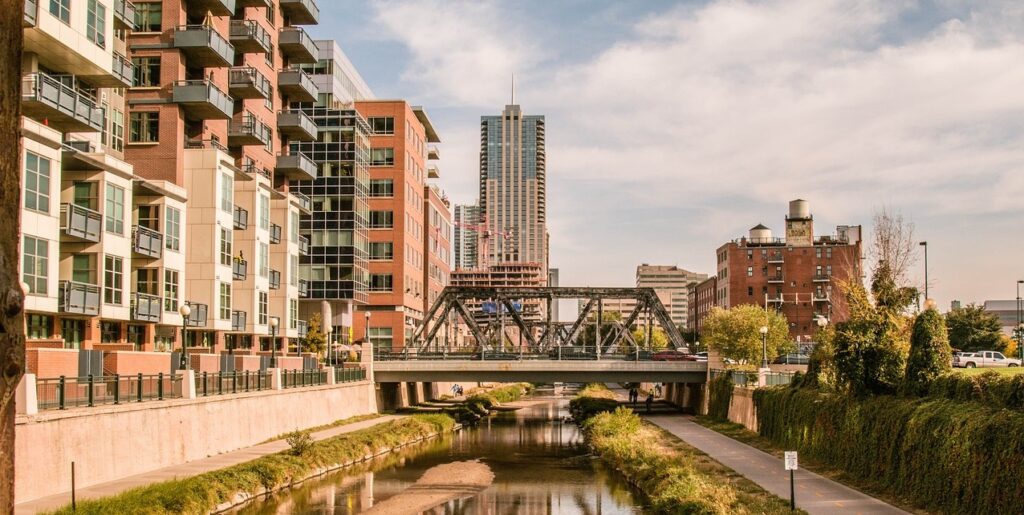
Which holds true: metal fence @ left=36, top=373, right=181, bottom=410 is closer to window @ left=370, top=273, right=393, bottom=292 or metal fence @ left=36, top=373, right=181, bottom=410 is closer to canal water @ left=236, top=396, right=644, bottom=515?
canal water @ left=236, top=396, right=644, bottom=515

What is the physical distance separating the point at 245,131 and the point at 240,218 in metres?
5.79

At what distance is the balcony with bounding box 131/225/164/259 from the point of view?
1762 inches

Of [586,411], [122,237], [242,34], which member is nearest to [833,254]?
[586,411]

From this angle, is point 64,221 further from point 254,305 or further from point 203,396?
point 254,305

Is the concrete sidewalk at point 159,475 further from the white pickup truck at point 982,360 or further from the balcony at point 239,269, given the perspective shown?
the white pickup truck at point 982,360

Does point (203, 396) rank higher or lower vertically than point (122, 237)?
lower

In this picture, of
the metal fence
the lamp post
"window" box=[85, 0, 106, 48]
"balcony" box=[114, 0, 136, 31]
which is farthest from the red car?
"window" box=[85, 0, 106, 48]

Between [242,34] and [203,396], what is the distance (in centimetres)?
2906

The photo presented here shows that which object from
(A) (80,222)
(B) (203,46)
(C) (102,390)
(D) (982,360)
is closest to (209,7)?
(B) (203,46)

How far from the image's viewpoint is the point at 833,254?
14688 centimetres

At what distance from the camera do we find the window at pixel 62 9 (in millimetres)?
35281

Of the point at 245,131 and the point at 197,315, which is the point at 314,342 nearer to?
the point at 245,131

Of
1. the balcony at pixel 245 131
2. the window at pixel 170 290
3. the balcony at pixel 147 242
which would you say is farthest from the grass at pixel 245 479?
the balcony at pixel 245 131

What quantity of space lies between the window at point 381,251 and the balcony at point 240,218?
37130 millimetres
